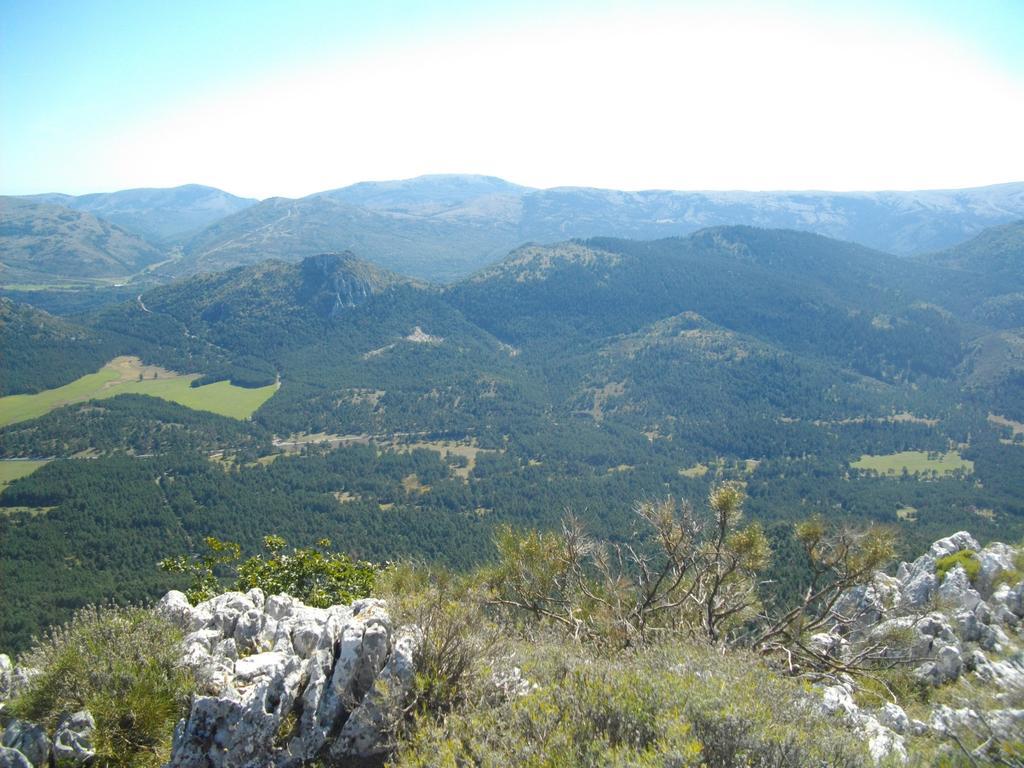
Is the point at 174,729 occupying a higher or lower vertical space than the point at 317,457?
higher

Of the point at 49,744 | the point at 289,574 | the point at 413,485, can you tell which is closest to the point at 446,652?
the point at 49,744

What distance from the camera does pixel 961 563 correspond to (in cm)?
2662

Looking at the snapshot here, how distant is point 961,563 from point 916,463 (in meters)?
161

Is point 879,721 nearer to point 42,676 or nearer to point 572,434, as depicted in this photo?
point 42,676

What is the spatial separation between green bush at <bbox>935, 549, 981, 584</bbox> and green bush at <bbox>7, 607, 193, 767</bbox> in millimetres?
31264

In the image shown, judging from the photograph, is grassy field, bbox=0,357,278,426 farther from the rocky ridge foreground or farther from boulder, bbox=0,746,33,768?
boulder, bbox=0,746,33,768

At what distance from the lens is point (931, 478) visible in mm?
144125

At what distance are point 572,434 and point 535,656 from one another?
545 feet

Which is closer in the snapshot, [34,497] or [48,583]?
[48,583]

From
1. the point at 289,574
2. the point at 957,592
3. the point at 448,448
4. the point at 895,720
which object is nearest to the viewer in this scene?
the point at 895,720

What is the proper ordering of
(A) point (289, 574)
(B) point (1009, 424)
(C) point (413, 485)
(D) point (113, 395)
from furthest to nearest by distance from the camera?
(B) point (1009, 424) < (D) point (113, 395) < (C) point (413, 485) < (A) point (289, 574)

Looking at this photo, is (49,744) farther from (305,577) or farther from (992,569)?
(992,569)

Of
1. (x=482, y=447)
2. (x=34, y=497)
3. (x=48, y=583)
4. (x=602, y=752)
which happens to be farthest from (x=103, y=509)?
(x=602, y=752)

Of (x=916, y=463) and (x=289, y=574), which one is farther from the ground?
(x=289, y=574)
